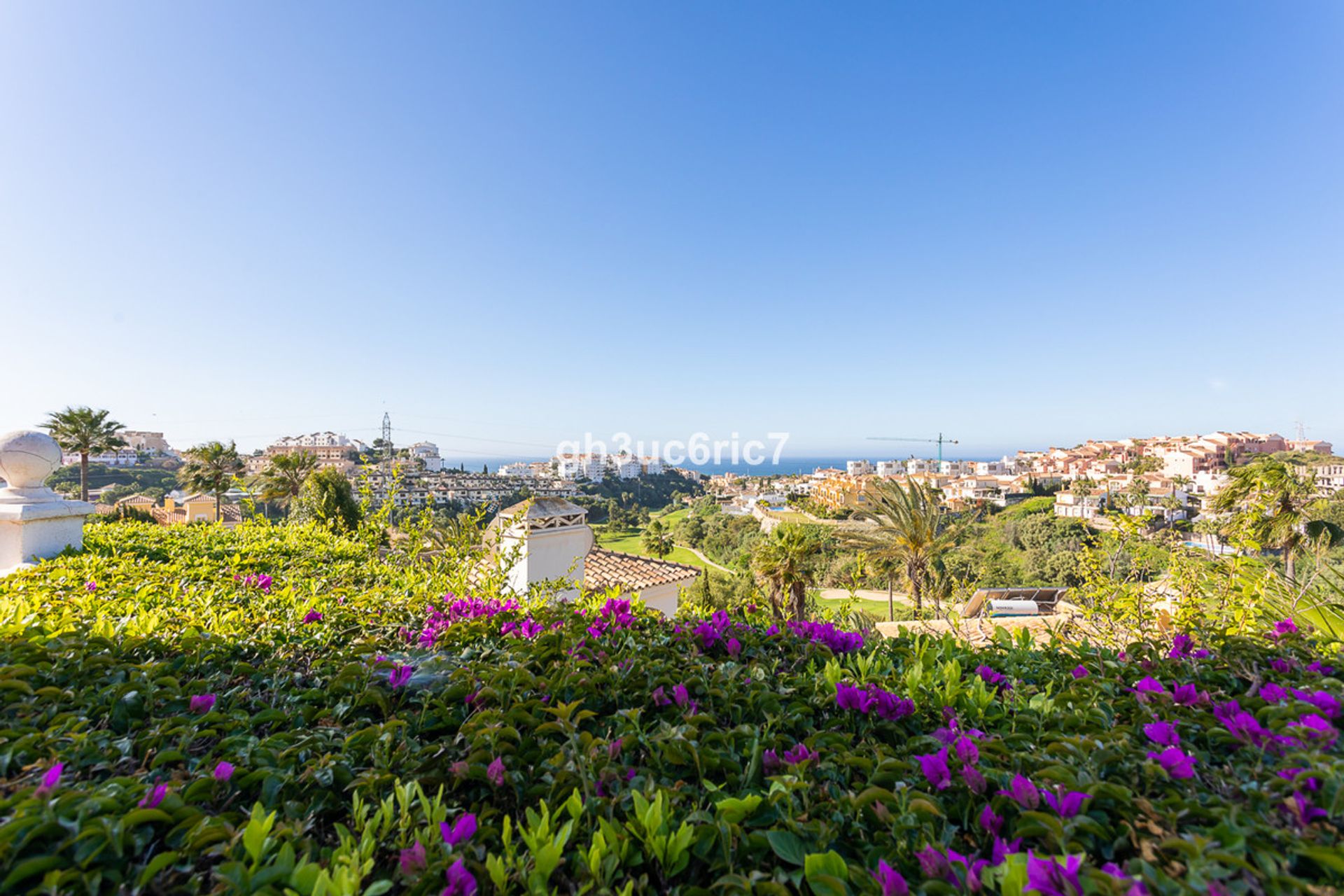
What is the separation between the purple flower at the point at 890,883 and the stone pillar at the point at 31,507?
187 inches

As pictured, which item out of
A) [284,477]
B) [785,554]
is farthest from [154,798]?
[284,477]

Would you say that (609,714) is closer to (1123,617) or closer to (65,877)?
(65,877)

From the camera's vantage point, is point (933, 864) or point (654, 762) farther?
point (654, 762)

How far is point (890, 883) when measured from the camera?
75cm

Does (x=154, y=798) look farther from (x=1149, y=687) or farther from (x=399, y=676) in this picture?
(x=1149, y=687)

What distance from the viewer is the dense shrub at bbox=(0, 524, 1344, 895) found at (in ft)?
2.60

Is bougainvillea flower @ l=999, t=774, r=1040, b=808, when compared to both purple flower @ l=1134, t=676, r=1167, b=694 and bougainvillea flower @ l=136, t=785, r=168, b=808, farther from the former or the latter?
bougainvillea flower @ l=136, t=785, r=168, b=808

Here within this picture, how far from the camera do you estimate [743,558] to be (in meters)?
31.1

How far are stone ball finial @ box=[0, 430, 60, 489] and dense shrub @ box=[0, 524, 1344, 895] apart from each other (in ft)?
7.89

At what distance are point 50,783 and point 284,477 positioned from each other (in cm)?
2485

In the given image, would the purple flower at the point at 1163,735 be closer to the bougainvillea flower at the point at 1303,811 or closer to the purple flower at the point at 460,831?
the bougainvillea flower at the point at 1303,811

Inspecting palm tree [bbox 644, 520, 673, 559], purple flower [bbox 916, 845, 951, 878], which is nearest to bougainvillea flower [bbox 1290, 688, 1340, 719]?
purple flower [bbox 916, 845, 951, 878]

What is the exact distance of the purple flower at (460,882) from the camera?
2.47 ft

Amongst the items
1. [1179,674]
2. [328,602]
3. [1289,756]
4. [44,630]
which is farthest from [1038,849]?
[44,630]
